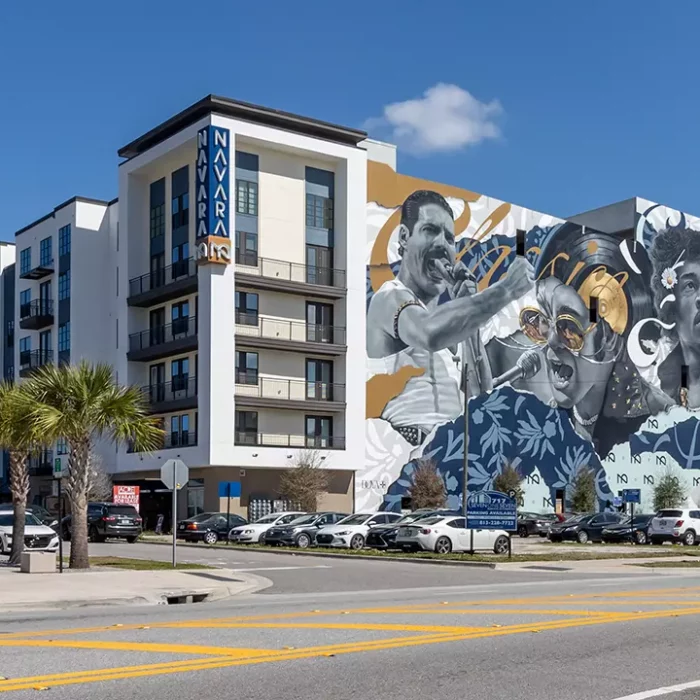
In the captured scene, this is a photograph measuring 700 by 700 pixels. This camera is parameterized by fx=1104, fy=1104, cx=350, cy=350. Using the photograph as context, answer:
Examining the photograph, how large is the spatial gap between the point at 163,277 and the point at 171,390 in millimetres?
7118

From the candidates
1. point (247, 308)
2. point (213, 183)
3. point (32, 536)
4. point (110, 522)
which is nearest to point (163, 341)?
point (247, 308)

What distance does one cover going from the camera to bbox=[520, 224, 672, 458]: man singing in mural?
76.6 meters

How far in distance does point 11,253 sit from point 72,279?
63.7 feet

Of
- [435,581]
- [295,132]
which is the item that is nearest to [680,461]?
[295,132]

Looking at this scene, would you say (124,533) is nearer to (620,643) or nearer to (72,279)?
(72,279)

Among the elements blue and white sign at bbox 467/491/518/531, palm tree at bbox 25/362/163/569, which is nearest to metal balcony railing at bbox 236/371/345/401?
blue and white sign at bbox 467/491/518/531

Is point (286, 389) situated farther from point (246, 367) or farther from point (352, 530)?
point (352, 530)

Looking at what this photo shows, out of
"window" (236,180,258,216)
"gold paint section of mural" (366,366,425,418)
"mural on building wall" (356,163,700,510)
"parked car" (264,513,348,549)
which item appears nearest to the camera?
"parked car" (264,513,348,549)

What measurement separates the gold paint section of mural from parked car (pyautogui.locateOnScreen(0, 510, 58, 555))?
32.2 m

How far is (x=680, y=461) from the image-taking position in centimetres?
8475

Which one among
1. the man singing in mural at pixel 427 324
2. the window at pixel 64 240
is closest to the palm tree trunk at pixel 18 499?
the man singing in mural at pixel 427 324

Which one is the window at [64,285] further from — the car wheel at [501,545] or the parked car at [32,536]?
the car wheel at [501,545]

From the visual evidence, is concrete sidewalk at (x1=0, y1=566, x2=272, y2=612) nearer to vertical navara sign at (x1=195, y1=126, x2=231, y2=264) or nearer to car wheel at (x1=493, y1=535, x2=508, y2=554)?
car wheel at (x1=493, y1=535, x2=508, y2=554)

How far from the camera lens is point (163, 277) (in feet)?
218
